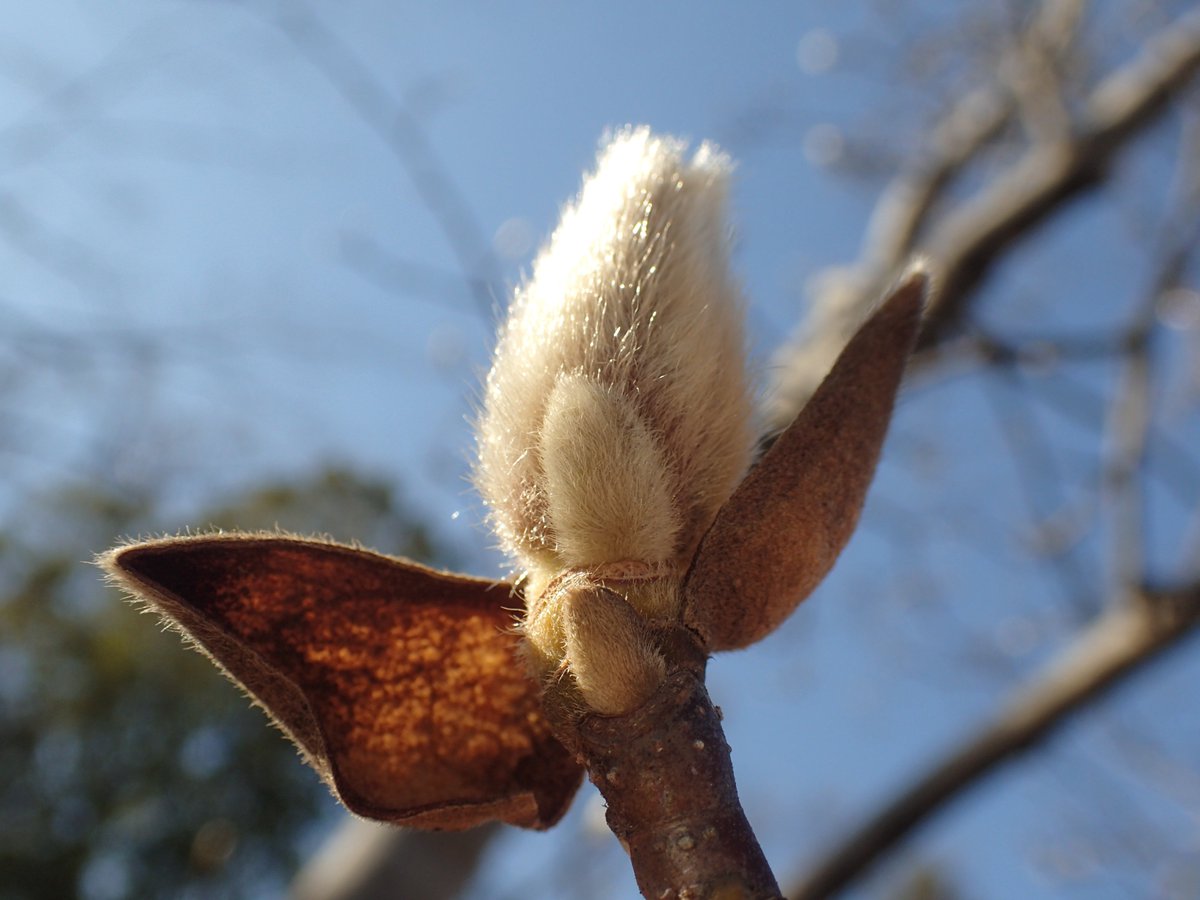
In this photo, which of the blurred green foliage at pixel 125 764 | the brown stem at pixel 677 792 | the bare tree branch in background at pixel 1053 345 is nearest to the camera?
the brown stem at pixel 677 792

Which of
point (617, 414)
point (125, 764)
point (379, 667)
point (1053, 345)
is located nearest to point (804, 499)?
point (617, 414)

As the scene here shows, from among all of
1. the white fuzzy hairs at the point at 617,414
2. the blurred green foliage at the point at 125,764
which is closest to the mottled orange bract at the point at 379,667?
the white fuzzy hairs at the point at 617,414

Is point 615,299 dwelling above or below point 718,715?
above

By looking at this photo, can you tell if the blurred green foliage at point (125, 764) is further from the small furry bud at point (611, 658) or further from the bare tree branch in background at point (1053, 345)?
the small furry bud at point (611, 658)

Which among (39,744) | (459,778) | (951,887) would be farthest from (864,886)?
(951,887)

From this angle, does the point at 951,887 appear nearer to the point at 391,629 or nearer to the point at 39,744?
the point at 39,744
